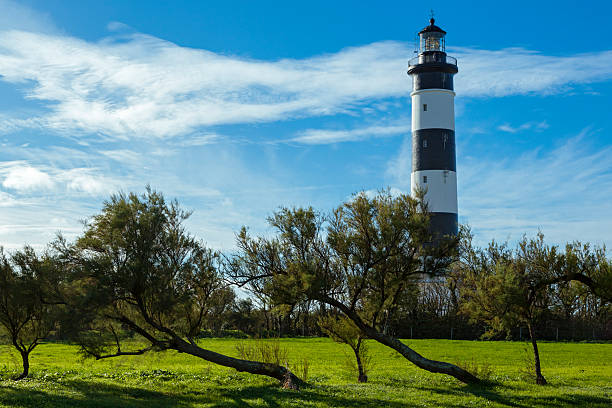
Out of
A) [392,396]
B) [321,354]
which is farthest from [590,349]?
[392,396]

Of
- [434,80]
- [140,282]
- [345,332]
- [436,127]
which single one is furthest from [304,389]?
[434,80]

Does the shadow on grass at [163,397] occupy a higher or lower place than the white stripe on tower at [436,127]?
lower

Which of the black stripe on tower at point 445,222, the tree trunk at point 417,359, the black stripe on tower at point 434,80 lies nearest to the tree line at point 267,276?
the tree trunk at point 417,359

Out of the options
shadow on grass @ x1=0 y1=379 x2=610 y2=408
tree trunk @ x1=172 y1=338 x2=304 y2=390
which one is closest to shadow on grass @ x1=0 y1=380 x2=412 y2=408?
shadow on grass @ x1=0 y1=379 x2=610 y2=408

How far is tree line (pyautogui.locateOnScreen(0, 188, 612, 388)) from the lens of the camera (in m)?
19.0

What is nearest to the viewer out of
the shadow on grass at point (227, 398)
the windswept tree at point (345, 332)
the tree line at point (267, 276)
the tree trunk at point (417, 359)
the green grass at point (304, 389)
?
the shadow on grass at point (227, 398)

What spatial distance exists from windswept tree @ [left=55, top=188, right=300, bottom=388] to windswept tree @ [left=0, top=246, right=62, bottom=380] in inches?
46.6

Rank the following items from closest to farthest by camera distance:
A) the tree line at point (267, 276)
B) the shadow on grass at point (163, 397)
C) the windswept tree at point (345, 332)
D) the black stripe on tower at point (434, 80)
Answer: the shadow on grass at point (163, 397) < the tree line at point (267, 276) < the windswept tree at point (345, 332) < the black stripe on tower at point (434, 80)

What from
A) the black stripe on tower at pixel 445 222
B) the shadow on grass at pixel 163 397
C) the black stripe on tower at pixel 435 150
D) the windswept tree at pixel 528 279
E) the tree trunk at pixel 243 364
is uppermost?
the black stripe on tower at pixel 435 150

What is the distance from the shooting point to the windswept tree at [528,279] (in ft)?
64.3

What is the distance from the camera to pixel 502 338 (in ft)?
163

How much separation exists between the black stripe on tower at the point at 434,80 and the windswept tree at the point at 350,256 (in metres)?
30.2

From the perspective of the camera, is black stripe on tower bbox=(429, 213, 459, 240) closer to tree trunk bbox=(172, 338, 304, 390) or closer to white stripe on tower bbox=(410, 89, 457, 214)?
white stripe on tower bbox=(410, 89, 457, 214)

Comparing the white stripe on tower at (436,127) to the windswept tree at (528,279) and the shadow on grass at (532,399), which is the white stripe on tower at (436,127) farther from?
the shadow on grass at (532,399)
